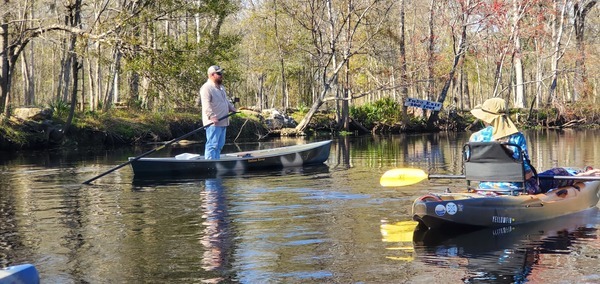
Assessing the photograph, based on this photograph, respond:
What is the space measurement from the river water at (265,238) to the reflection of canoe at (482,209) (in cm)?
12

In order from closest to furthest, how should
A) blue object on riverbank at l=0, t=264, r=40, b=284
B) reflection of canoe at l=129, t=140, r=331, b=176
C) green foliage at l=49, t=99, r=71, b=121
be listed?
blue object on riverbank at l=0, t=264, r=40, b=284 → reflection of canoe at l=129, t=140, r=331, b=176 → green foliage at l=49, t=99, r=71, b=121

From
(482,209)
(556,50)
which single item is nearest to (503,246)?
(482,209)

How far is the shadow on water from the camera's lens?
6367 millimetres

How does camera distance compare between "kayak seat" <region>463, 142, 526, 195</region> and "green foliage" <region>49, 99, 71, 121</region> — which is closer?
"kayak seat" <region>463, 142, 526, 195</region>

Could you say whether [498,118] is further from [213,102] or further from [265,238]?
[213,102]

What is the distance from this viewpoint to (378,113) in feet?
125

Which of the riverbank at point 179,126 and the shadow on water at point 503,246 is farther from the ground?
Answer: the riverbank at point 179,126

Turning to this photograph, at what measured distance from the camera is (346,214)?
9414 millimetres

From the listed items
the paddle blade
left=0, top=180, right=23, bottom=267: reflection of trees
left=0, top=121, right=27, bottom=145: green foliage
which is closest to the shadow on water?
the paddle blade

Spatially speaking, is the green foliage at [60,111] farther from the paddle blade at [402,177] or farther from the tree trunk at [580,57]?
the tree trunk at [580,57]

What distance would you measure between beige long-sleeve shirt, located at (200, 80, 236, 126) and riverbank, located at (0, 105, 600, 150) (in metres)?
12.9

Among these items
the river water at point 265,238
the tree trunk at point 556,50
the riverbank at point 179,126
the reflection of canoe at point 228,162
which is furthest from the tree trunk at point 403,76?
the river water at point 265,238

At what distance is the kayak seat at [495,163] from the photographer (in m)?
8.09

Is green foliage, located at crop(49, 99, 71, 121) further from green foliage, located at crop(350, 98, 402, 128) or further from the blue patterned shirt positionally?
the blue patterned shirt
